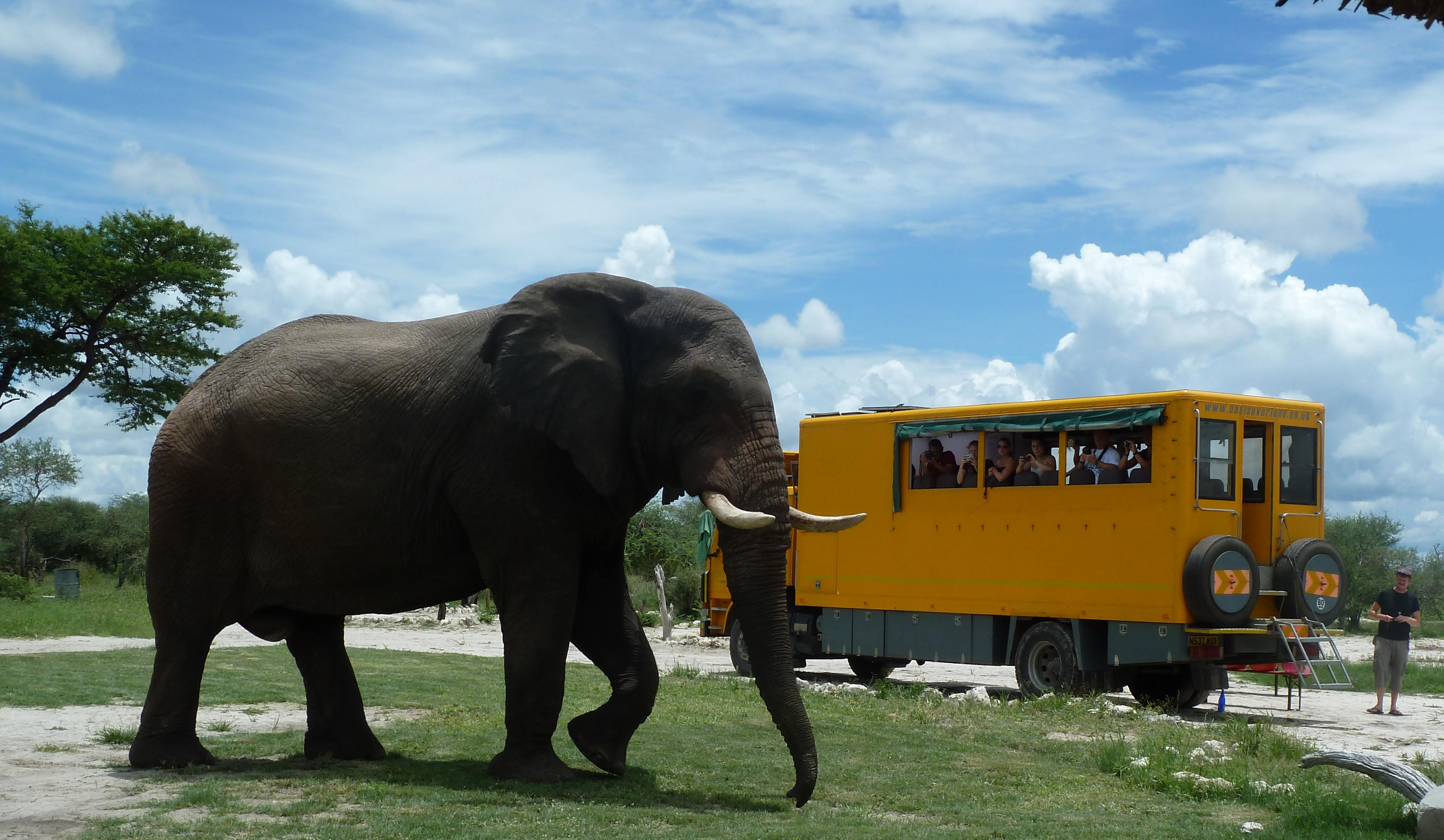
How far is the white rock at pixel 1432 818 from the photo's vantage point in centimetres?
696

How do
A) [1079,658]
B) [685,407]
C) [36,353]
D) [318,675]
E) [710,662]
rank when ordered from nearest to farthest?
[685,407]
[318,675]
[1079,658]
[710,662]
[36,353]

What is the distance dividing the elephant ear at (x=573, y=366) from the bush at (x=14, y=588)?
3174 centimetres

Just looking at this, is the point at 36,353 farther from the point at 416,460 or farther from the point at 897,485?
the point at 416,460

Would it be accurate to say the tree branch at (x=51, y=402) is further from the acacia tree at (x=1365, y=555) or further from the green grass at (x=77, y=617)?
the acacia tree at (x=1365, y=555)

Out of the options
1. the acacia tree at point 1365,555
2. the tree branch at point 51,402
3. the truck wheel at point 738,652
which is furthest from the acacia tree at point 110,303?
the acacia tree at point 1365,555

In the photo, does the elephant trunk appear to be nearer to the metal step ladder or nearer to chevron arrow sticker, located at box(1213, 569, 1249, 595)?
chevron arrow sticker, located at box(1213, 569, 1249, 595)

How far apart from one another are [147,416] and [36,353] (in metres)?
2.93

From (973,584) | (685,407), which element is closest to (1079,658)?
(973,584)

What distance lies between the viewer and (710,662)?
2364cm

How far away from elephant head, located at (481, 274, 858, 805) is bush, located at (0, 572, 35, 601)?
3184cm

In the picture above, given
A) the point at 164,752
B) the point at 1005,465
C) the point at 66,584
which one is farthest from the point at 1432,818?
the point at 66,584

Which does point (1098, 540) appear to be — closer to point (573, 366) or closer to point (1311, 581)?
point (1311, 581)

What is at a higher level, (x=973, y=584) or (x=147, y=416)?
(x=147, y=416)

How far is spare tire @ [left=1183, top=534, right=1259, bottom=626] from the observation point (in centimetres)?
1501
